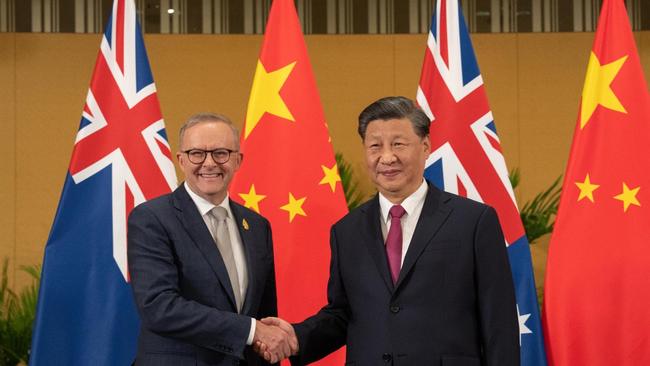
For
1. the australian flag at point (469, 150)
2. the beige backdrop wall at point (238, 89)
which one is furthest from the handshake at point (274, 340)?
the beige backdrop wall at point (238, 89)

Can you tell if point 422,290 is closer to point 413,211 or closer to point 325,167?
point 413,211

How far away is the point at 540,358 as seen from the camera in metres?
3.42

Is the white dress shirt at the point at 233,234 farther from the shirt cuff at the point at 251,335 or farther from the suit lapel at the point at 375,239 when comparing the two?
the suit lapel at the point at 375,239

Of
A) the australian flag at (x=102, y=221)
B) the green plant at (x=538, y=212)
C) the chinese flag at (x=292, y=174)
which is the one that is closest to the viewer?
the australian flag at (x=102, y=221)

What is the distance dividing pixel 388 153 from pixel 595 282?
1499 mm

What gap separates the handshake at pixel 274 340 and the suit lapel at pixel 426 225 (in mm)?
380

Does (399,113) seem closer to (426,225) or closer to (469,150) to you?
(426,225)

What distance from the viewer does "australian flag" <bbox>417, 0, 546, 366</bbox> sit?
3504 millimetres

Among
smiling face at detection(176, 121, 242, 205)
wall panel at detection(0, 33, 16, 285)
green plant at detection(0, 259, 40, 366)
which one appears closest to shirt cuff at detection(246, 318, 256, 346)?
smiling face at detection(176, 121, 242, 205)

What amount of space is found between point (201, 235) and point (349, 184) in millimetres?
2612

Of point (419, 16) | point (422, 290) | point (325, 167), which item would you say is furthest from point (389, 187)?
point (419, 16)

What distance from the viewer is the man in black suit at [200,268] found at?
2254mm

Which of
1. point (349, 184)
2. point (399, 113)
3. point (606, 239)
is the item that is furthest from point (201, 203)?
point (349, 184)

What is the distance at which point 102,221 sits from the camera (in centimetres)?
337
